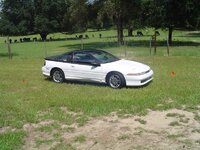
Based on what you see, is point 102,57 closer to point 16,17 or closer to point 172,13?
point 172,13

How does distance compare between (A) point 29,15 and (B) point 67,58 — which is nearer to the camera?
(B) point 67,58

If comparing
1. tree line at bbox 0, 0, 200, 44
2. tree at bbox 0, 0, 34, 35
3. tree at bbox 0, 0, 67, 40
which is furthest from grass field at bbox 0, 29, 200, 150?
tree at bbox 0, 0, 34, 35

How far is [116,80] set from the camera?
13.0 metres

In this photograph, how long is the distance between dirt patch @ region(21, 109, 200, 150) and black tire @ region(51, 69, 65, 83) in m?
5.86

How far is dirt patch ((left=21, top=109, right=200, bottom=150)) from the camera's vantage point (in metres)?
7.18

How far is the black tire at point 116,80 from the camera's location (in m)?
12.8

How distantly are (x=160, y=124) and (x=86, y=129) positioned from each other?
5.30 feet

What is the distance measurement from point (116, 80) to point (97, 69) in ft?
2.85

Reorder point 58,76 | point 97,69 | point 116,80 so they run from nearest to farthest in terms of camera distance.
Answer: point 116,80 → point 97,69 → point 58,76

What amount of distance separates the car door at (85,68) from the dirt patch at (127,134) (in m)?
4.45

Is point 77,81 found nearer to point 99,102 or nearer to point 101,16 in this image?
point 99,102

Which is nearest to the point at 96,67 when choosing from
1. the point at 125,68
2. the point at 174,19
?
the point at 125,68

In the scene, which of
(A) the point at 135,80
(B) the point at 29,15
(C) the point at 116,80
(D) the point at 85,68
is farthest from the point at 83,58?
(B) the point at 29,15

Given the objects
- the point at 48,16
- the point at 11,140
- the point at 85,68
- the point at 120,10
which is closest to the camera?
the point at 11,140
